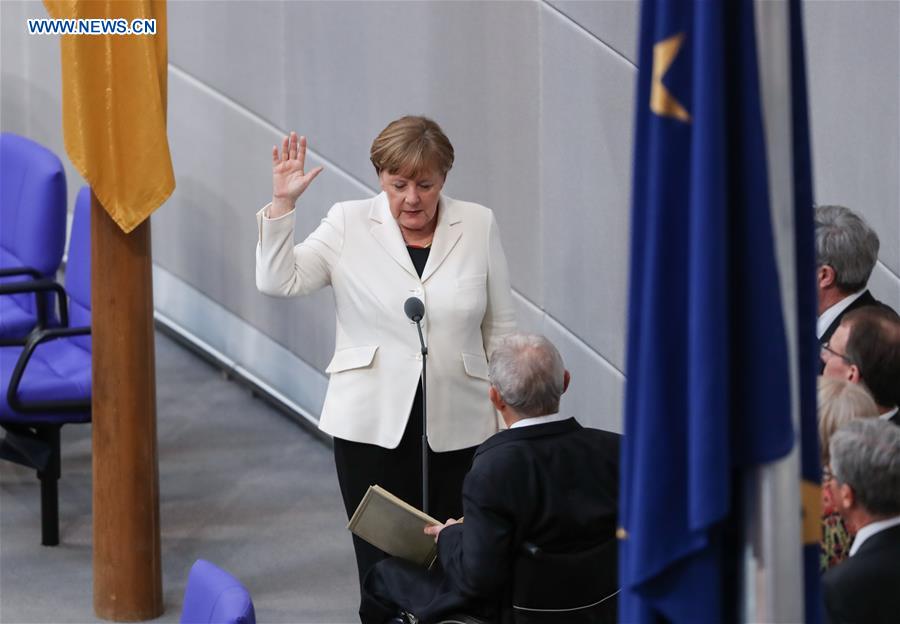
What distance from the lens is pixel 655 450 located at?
181 centimetres

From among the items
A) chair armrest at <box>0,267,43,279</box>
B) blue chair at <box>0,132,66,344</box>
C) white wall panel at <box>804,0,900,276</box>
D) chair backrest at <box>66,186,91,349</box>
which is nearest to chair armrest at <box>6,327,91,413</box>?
chair backrest at <box>66,186,91,349</box>

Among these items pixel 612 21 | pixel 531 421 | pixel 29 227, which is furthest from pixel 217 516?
pixel 531 421

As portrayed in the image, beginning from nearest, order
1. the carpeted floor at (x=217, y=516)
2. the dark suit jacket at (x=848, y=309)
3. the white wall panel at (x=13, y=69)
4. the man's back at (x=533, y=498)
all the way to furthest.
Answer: the man's back at (x=533, y=498) → the dark suit jacket at (x=848, y=309) → the carpeted floor at (x=217, y=516) → the white wall panel at (x=13, y=69)

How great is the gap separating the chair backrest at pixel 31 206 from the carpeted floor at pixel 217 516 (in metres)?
0.91

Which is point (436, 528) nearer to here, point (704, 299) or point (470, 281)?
point (470, 281)

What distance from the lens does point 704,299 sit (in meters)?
1.74

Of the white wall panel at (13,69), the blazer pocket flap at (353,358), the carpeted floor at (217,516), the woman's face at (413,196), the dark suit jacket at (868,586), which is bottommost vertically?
the carpeted floor at (217,516)

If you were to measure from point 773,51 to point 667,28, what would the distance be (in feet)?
0.45

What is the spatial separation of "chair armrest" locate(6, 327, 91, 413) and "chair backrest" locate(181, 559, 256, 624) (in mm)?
2285

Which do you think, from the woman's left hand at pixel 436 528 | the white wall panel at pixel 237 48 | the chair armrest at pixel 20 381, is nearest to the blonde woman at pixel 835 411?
the woman's left hand at pixel 436 528

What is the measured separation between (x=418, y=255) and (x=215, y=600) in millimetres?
1472

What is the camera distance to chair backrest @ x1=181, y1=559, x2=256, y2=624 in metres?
2.55

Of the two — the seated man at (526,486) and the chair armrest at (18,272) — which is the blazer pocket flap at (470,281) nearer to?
the seated man at (526,486)

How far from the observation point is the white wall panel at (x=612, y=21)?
4.75 meters
